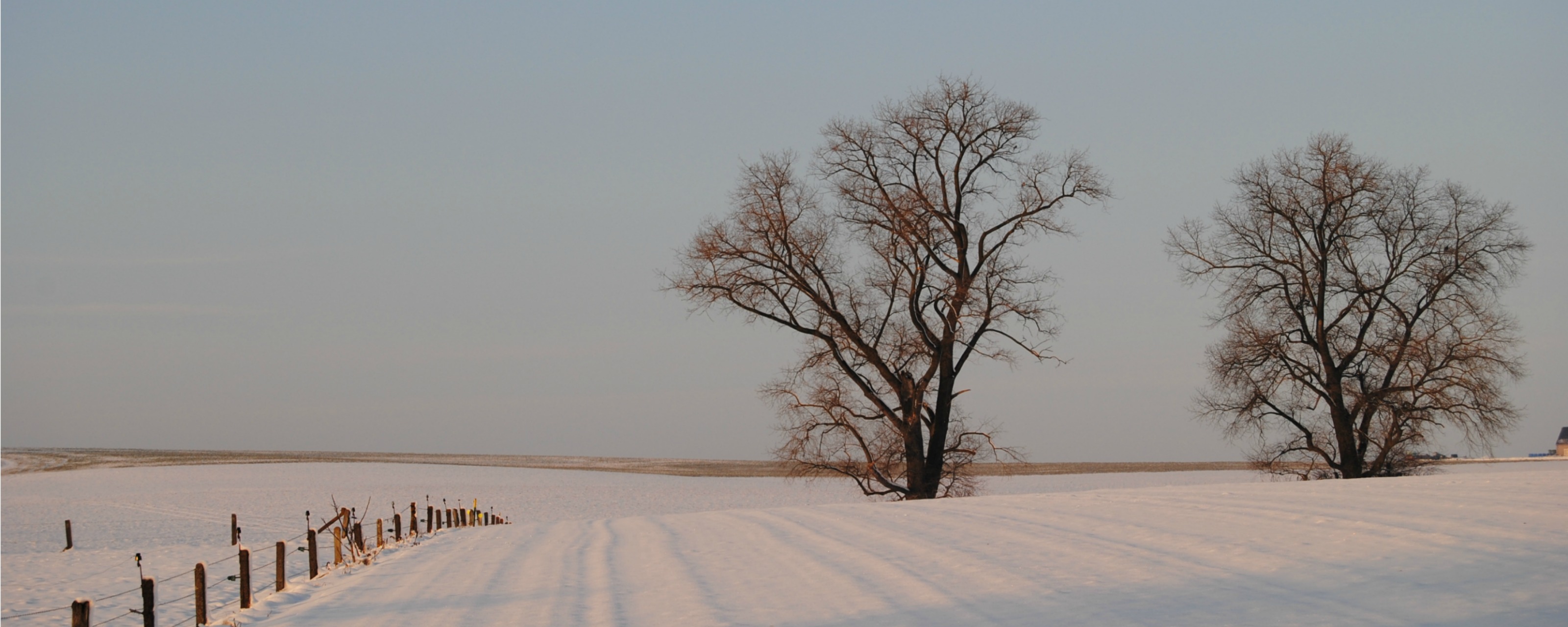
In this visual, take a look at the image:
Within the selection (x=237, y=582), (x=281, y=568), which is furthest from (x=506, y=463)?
(x=281, y=568)

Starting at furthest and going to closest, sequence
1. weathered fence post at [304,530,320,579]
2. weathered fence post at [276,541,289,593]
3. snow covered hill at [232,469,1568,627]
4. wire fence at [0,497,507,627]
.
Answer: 1. weathered fence post at [304,530,320,579]
2. weathered fence post at [276,541,289,593]
3. wire fence at [0,497,507,627]
4. snow covered hill at [232,469,1568,627]

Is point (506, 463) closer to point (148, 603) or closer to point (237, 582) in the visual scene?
point (237, 582)

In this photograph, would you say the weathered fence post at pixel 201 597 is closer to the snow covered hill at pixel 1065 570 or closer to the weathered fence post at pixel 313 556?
the snow covered hill at pixel 1065 570

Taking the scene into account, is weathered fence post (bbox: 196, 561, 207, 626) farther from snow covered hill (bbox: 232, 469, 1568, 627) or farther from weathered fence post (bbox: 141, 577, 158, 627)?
snow covered hill (bbox: 232, 469, 1568, 627)

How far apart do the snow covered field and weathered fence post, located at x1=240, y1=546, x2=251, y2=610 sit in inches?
6.3

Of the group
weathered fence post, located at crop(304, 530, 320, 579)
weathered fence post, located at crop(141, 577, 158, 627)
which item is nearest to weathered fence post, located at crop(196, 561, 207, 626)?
weathered fence post, located at crop(141, 577, 158, 627)

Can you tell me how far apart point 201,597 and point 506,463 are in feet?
269

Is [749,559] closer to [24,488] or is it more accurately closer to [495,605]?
[495,605]

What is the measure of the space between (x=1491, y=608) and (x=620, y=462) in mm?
89458

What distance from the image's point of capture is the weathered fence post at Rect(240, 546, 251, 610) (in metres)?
9.84

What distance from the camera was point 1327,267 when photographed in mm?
23844

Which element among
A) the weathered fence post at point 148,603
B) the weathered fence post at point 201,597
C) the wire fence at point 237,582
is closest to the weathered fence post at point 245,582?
the wire fence at point 237,582

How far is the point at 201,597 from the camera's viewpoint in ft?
30.0

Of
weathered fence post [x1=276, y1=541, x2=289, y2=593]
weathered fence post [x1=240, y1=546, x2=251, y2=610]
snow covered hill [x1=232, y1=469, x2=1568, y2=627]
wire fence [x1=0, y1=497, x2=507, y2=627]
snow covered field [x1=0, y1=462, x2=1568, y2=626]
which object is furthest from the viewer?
weathered fence post [x1=276, y1=541, x2=289, y2=593]
